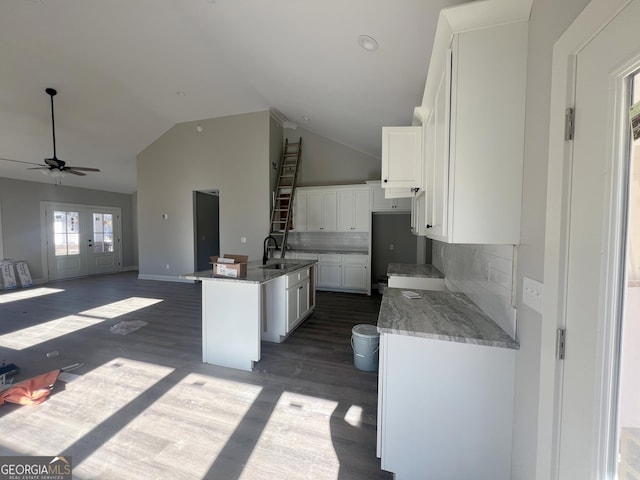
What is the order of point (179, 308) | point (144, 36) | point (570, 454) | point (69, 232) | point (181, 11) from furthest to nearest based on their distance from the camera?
point (69, 232) < point (179, 308) < point (144, 36) < point (181, 11) < point (570, 454)

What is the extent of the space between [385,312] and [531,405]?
2.47 feet

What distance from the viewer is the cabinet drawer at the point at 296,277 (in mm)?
3034

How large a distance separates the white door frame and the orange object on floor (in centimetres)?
324

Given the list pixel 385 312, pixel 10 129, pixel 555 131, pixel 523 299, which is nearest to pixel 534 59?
pixel 555 131

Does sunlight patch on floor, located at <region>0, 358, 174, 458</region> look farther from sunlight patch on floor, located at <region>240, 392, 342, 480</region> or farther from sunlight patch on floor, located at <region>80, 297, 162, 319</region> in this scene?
sunlight patch on floor, located at <region>80, 297, 162, 319</region>

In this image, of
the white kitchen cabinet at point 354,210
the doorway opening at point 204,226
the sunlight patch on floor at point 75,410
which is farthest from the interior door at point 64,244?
the white kitchen cabinet at point 354,210

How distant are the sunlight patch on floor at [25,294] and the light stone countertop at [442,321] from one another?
7020 millimetres

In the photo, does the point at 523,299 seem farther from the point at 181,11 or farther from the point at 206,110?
the point at 206,110

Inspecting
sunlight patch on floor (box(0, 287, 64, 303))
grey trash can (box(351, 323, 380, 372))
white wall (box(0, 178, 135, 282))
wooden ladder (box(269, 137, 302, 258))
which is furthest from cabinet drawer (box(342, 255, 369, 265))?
white wall (box(0, 178, 135, 282))

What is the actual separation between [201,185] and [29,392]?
4.77 m

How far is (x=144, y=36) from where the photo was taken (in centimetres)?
348

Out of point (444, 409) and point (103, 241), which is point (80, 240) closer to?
point (103, 241)

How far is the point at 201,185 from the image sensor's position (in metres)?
6.04

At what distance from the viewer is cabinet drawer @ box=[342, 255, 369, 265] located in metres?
5.25
